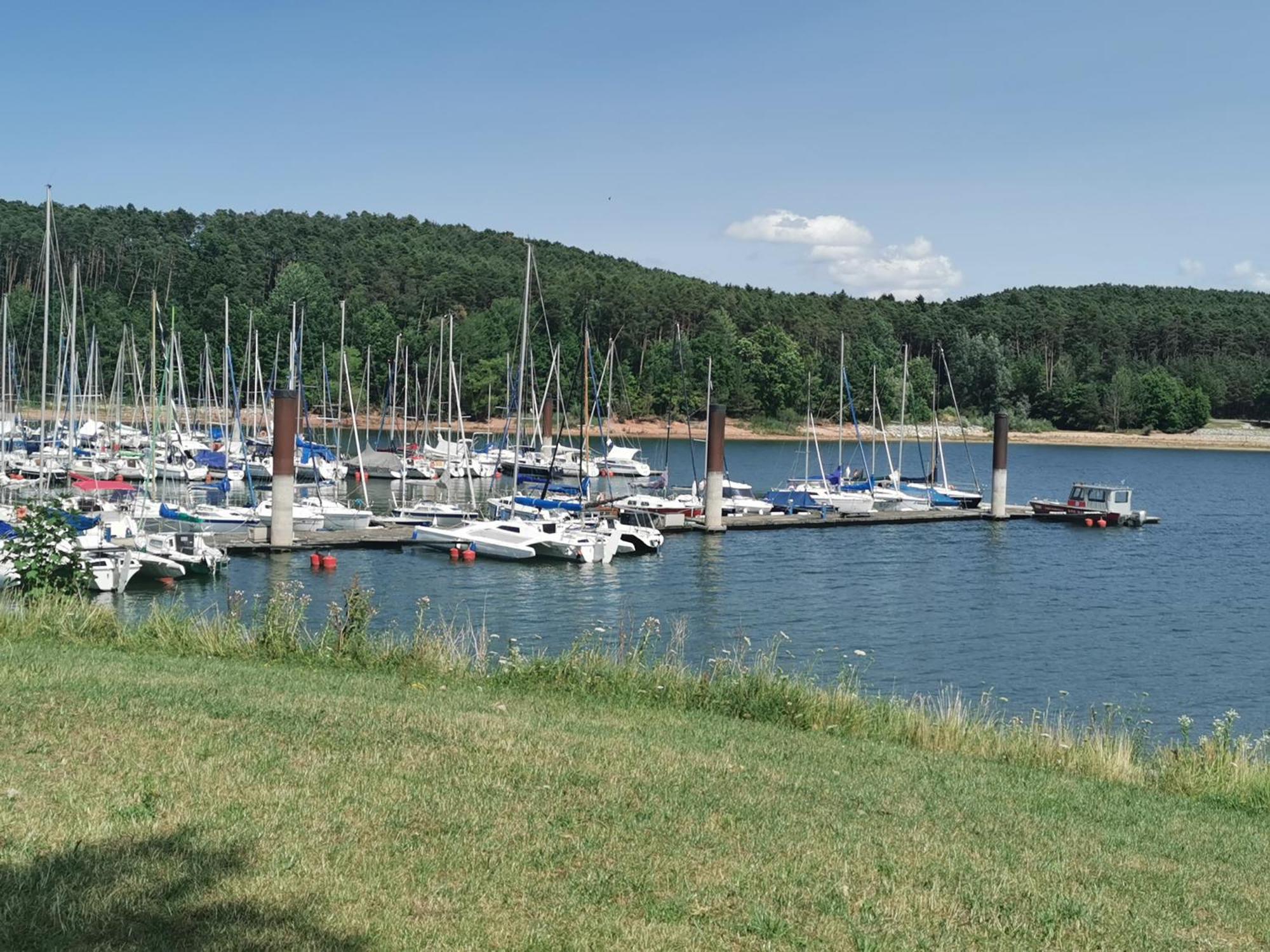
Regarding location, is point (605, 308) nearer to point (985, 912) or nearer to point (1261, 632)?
point (1261, 632)

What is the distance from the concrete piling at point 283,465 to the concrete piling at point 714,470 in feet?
59.8

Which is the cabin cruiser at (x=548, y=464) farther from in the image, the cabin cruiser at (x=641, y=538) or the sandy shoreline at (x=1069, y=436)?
the sandy shoreline at (x=1069, y=436)

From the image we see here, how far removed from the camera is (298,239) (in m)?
173

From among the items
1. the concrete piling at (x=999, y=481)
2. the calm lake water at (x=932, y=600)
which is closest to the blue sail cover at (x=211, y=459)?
the calm lake water at (x=932, y=600)

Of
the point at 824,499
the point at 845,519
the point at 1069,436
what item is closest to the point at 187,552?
the point at 845,519

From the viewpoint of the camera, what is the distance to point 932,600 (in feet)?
149

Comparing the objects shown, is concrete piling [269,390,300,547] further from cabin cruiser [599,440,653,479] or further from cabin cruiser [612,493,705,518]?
cabin cruiser [599,440,653,479]

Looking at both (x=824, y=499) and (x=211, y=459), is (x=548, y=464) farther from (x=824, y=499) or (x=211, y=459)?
(x=211, y=459)

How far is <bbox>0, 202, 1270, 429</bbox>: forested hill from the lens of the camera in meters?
141

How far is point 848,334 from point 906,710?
15565 cm

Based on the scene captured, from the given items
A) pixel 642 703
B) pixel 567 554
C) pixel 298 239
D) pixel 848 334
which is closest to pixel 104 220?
pixel 298 239

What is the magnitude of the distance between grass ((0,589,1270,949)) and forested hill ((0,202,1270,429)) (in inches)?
4419

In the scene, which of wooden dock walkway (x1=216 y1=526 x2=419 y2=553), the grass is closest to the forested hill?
wooden dock walkway (x1=216 y1=526 x2=419 y2=553)

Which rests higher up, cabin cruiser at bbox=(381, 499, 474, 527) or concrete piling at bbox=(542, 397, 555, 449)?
concrete piling at bbox=(542, 397, 555, 449)
